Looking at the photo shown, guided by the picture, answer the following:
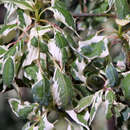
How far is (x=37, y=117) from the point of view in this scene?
1168 millimetres

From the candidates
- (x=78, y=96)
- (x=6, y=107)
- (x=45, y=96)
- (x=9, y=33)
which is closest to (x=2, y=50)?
(x=9, y=33)

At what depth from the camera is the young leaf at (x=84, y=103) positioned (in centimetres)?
107

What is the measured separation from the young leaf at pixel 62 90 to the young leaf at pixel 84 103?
80 millimetres

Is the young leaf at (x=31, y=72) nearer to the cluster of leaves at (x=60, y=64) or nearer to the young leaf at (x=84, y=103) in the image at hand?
the cluster of leaves at (x=60, y=64)

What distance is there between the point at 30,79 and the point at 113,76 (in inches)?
11.0

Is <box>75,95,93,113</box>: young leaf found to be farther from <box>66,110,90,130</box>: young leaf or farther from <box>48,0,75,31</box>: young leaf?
<box>48,0,75,31</box>: young leaf

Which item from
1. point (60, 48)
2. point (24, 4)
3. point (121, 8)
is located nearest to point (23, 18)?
point (24, 4)

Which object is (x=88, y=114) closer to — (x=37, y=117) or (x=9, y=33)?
(x=37, y=117)

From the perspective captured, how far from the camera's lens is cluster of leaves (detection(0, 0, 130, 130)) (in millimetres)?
996

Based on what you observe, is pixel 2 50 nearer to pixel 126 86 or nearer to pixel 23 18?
pixel 23 18

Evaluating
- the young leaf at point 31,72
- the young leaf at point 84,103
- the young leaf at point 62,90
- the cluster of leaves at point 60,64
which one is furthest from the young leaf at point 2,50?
the young leaf at point 84,103

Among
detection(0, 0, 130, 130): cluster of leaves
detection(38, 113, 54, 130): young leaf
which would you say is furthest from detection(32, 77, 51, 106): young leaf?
detection(38, 113, 54, 130): young leaf

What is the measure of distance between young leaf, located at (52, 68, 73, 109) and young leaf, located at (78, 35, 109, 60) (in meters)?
0.11

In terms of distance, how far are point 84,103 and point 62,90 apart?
12cm
